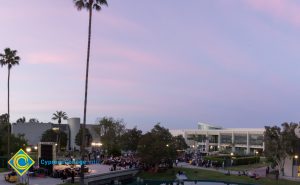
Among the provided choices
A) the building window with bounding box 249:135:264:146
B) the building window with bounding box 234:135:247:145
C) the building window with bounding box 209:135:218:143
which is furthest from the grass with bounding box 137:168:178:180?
the building window with bounding box 209:135:218:143

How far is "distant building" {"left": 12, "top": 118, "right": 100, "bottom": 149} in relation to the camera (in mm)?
123875

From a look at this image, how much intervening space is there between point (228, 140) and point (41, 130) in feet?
213

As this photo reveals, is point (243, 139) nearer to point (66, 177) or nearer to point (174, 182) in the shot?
point (174, 182)

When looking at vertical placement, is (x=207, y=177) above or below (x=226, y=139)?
below

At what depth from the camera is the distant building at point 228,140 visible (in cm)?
13550

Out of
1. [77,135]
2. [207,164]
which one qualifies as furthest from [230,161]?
[77,135]

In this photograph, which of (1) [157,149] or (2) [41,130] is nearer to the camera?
(1) [157,149]

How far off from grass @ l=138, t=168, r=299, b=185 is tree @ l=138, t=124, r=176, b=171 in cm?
184

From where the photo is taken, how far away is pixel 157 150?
64625mm

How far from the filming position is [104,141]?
10856 centimetres

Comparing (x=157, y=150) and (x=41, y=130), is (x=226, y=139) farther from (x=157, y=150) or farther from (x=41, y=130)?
(x=157, y=150)

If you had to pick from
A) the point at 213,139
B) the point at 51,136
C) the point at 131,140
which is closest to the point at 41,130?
the point at 51,136

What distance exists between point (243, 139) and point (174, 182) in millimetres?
90373

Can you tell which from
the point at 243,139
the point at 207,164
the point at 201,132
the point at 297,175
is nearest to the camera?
the point at 297,175
